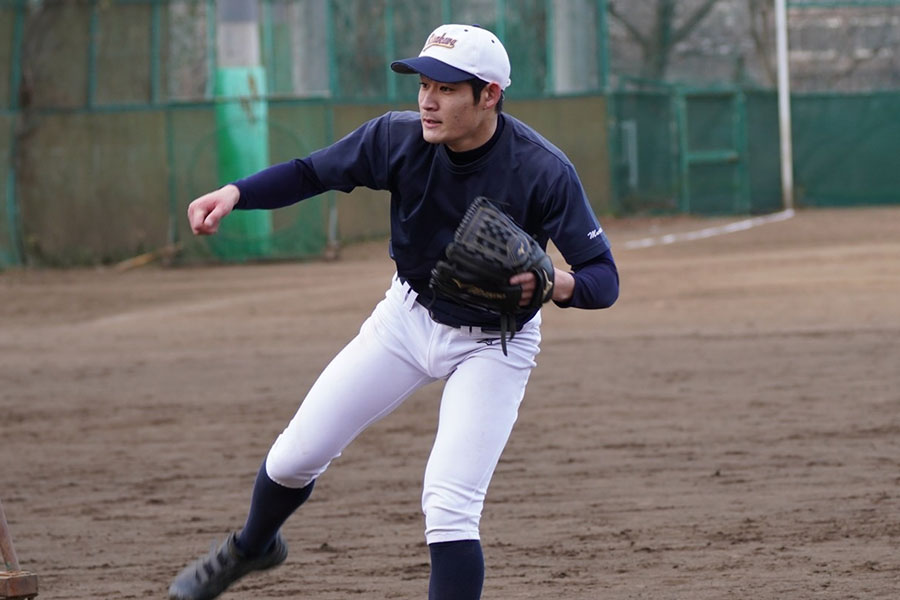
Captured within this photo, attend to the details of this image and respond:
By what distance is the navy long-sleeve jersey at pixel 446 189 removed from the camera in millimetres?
4102

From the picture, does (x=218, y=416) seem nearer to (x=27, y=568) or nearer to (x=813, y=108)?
(x=27, y=568)

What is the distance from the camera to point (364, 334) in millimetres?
4453

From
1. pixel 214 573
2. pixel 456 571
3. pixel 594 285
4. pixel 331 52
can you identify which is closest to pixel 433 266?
pixel 594 285

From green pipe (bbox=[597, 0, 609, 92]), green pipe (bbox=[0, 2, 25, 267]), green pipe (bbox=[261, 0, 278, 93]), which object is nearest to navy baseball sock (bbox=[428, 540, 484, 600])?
green pipe (bbox=[0, 2, 25, 267])

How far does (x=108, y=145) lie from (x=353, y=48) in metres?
3.97

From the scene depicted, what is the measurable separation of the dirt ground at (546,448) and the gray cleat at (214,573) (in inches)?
20.5

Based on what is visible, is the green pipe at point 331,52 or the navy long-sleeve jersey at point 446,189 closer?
the navy long-sleeve jersey at point 446,189

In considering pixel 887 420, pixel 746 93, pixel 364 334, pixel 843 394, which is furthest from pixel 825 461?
pixel 746 93

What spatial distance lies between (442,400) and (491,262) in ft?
1.90

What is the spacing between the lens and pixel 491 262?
3.89 metres

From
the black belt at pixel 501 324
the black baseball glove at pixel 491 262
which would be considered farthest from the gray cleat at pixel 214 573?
the black baseball glove at pixel 491 262

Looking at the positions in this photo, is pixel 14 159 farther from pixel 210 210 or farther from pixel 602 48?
→ pixel 210 210

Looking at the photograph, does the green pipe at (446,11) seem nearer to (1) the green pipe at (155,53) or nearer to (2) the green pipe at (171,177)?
(1) the green pipe at (155,53)

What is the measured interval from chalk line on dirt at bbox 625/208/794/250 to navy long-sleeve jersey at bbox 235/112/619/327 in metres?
14.6
